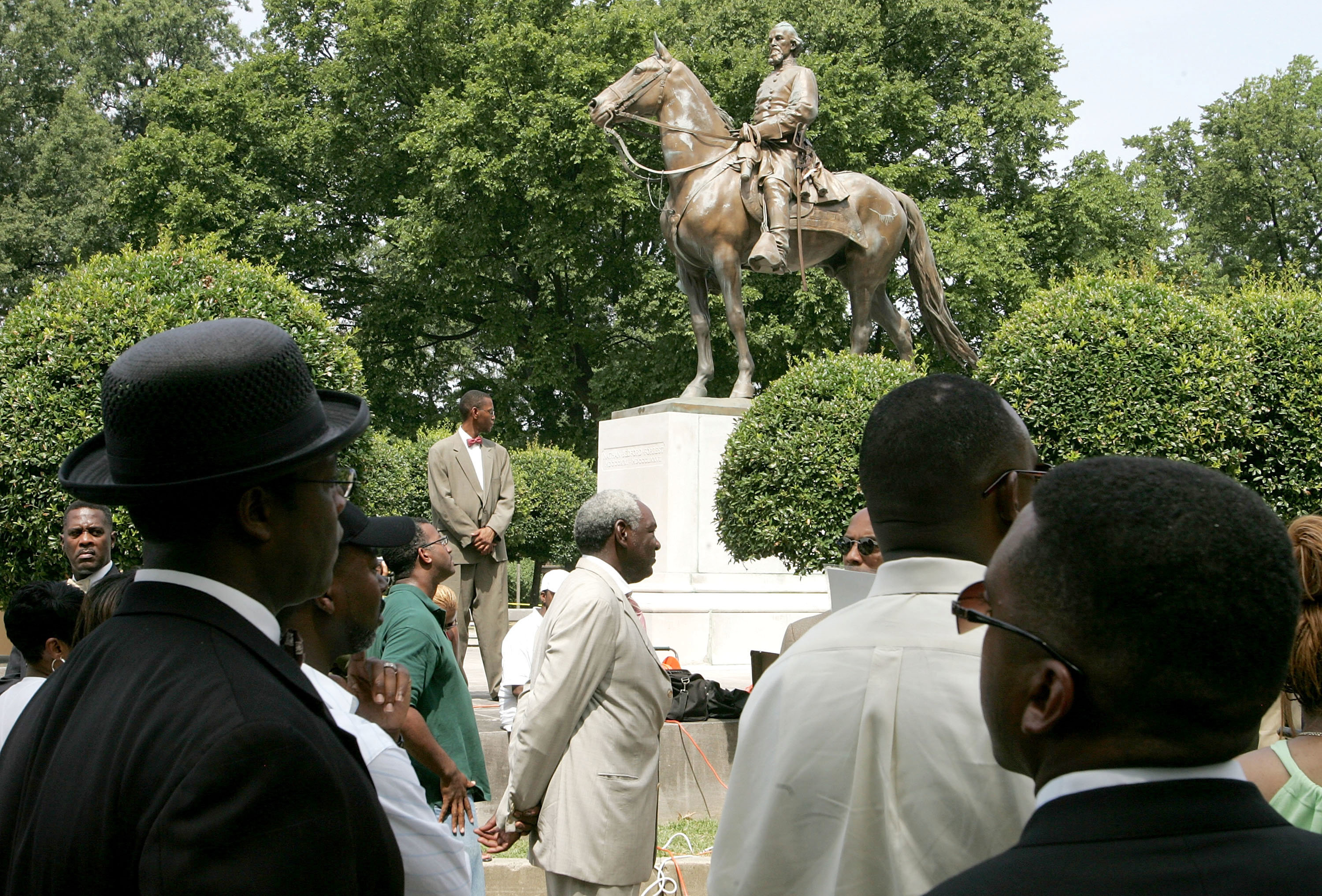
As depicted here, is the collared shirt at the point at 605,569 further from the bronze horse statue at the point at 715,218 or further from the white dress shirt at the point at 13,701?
the bronze horse statue at the point at 715,218

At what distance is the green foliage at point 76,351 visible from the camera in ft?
27.7

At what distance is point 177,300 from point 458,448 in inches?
95.7

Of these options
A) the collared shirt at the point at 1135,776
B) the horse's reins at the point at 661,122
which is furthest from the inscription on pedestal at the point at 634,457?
the collared shirt at the point at 1135,776

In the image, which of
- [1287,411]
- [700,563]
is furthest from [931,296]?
[1287,411]

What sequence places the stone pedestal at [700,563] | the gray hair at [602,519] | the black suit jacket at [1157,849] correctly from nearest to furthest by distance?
the black suit jacket at [1157,849] < the gray hair at [602,519] < the stone pedestal at [700,563]

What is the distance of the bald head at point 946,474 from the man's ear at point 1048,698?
0.76 metres

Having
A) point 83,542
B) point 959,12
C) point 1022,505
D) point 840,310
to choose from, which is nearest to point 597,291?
point 840,310

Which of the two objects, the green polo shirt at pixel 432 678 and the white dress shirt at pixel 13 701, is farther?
the green polo shirt at pixel 432 678

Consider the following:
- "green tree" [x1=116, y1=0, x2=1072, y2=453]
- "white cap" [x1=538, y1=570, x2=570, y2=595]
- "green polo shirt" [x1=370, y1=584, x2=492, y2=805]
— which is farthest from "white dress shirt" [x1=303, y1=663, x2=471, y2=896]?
"green tree" [x1=116, y1=0, x2=1072, y2=453]

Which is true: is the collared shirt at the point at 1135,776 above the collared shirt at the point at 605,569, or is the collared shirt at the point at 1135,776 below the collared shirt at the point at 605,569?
above

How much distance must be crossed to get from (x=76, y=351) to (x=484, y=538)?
329cm

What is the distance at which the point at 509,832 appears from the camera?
13.8ft

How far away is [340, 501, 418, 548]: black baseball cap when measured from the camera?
123 inches

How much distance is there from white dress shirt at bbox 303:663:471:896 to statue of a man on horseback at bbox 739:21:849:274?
36.3ft
